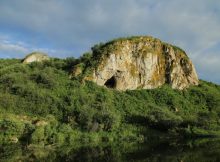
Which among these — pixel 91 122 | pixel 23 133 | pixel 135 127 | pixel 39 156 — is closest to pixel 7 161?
pixel 39 156

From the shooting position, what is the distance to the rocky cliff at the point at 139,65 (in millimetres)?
103438

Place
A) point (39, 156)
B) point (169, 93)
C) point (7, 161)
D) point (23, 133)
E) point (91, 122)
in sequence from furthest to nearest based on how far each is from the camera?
point (169, 93) → point (91, 122) → point (23, 133) → point (39, 156) → point (7, 161)

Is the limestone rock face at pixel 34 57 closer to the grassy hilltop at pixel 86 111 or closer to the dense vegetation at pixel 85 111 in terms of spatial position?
the grassy hilltop at pixel 86 111

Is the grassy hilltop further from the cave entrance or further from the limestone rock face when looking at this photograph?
the limestone rock face

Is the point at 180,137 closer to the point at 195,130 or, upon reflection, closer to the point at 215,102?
the point at 195,130

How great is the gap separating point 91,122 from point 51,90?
16.9 metres

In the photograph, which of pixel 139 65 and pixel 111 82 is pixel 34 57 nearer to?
pixel 111 82

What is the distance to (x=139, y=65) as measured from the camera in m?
106

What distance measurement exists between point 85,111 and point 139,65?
29.0m

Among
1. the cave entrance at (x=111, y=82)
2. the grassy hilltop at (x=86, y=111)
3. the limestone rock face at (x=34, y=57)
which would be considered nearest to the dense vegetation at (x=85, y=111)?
the grassy hilltop at (x=86, y=111)

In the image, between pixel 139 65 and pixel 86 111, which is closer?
pixel 86 111

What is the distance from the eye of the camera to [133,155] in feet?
174

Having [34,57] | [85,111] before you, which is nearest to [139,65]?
[85,111]

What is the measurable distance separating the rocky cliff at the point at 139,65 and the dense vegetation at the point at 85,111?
9.86 ft
